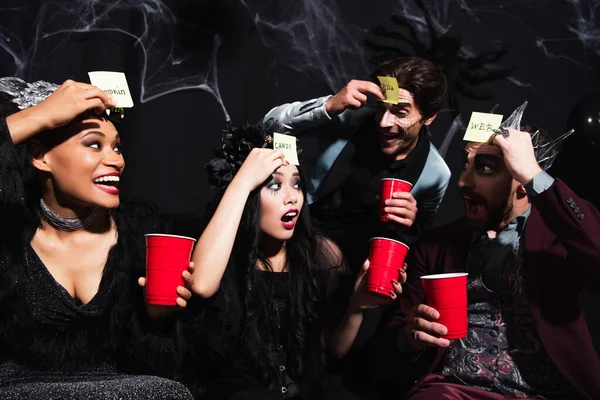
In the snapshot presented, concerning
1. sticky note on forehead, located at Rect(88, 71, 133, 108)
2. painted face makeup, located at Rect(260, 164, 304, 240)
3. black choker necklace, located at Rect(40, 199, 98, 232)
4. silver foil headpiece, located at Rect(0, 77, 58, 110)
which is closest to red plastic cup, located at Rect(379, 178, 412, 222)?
painted face makeup, located at Rect(260, 164, 304, 240)

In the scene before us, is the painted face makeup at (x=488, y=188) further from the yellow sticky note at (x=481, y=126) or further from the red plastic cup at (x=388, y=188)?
the red plastic cup at (x=388, y=188)

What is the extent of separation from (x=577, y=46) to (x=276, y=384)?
2475mm

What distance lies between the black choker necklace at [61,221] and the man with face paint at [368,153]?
99cm

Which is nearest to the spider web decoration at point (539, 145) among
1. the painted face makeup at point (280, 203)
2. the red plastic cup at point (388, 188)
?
the red plastic cup at point (388, 188)

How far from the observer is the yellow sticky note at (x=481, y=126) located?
2215 millimetres

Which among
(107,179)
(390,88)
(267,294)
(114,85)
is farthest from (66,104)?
(390,88)

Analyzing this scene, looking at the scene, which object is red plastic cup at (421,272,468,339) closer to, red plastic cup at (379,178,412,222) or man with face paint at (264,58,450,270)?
red plastic cup at (379,178,412,222)

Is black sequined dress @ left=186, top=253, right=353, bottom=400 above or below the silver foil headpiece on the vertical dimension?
below

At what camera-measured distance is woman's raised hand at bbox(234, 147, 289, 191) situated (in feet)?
7.58

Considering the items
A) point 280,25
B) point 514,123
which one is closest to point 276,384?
point 514,123

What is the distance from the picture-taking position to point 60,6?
3176 mm

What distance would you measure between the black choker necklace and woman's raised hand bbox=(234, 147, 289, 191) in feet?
1.80

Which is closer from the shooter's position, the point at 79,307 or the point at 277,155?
the point at 79,307

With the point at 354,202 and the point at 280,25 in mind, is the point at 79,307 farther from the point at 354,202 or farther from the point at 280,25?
the point at 280,25
